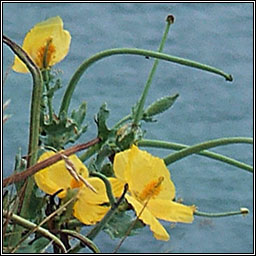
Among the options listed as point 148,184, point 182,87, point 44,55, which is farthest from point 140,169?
point 182,87

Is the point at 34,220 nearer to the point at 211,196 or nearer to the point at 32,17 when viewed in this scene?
the point at 211,196

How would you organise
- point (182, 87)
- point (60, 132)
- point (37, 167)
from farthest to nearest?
1. point (182, 87)
2. point (60, 132)
3. point (37, 167)

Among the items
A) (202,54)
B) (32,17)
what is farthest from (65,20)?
(202,54)

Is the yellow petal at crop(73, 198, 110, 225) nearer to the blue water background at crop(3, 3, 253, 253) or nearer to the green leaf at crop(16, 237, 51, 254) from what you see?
the green leaf at crop(16, 237, 51, 254)

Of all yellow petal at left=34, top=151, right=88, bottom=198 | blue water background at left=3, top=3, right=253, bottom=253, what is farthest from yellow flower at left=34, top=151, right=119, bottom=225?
blue water background at left=3, top=3, right=253, bottom=253

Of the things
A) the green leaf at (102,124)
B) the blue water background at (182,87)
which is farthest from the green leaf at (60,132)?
the blue water background at (182,87)

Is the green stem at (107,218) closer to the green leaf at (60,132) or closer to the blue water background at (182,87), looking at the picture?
the green leaf at (60,132)

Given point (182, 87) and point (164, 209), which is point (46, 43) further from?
point (182, 87)
